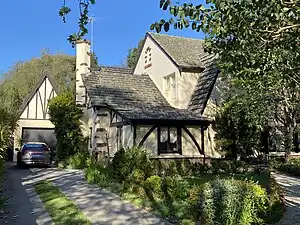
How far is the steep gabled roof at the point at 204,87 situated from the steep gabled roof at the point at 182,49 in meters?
0.59

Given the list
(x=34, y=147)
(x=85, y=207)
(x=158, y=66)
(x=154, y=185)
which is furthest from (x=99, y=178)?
(x=158, y=66)

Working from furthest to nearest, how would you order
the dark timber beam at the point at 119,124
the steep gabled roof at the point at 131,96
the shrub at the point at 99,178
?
the steep gabled roof at the point at 131,96
the dark timber beam at the point at 119,124
the shrub at the point at 99,178

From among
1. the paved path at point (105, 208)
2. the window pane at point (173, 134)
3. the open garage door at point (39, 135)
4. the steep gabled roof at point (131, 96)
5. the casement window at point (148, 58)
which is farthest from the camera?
the open garage door at point (39, 135)

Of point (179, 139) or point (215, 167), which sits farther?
point (179, 139)

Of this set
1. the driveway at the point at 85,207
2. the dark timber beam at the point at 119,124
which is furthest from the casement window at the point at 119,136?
the driveway at the point at 85,207

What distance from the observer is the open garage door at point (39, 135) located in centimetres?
2903

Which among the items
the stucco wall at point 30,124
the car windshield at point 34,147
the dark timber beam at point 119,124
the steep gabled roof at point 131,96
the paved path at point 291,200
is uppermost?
the steep gabled roof at point 131,96

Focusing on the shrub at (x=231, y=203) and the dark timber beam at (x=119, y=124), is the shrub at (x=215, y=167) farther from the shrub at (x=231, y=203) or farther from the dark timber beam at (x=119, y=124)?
the shrub at (x=231, y=203)

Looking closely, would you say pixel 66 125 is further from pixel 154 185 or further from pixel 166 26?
pixel 166 26

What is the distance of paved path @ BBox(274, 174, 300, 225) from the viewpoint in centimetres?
819

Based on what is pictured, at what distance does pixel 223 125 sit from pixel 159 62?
7.17 metres

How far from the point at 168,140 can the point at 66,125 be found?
277 inches

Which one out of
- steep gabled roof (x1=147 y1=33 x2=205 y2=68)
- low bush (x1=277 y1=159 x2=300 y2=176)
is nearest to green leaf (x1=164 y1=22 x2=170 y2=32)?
low bush (x1=277 y1=159 x2=300 y2=176)

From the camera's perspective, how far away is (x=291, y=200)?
10.8m
